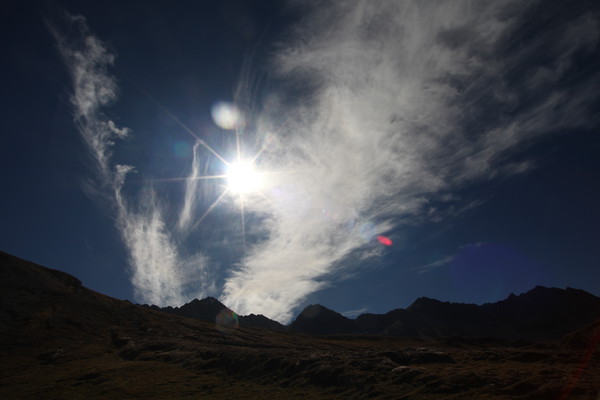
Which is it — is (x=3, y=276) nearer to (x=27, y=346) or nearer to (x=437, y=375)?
(x=27, y=346)

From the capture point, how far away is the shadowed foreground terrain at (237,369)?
103 feet

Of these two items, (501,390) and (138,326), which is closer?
(501,390)

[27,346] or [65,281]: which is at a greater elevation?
[65,281]

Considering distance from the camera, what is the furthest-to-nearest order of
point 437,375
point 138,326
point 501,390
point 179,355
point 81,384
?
point 138,326 < point 179,355 < point 81,384 < point 437,375 < point 501,390

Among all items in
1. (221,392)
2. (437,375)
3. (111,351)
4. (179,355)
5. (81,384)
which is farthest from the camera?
(111,351)

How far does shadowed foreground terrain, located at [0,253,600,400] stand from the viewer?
103 feet

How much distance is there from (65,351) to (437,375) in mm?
65834

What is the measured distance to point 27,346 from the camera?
60.5 metres

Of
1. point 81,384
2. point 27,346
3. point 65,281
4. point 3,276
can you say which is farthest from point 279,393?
point 65,281

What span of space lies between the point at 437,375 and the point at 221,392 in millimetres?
25681

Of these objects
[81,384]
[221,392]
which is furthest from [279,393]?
[81,384]

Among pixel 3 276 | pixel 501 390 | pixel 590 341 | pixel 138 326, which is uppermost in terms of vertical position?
pixel 3 276

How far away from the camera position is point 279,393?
120 feet

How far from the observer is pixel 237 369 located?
47.5m
